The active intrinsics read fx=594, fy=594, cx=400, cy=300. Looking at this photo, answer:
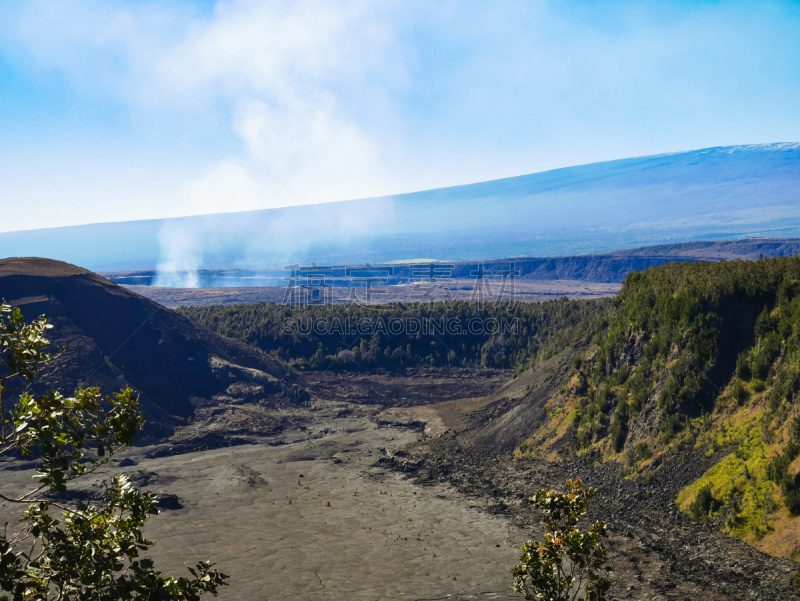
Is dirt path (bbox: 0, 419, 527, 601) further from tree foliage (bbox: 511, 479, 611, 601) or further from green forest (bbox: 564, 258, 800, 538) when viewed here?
tree foliage (bbox: 511, 479, 611, 601)

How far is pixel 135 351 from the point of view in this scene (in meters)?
34.7

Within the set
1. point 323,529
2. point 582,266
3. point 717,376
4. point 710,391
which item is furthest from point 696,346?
point 582,266

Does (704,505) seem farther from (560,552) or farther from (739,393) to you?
(560,552)

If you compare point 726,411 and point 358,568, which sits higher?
point 726,411

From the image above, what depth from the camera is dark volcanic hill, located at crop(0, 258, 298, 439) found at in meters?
30.7

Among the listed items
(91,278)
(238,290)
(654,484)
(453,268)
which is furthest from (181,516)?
(453,268)

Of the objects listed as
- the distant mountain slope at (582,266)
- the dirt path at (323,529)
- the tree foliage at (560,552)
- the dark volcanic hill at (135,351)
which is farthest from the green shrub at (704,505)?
the distant mountain slope at (582,266)

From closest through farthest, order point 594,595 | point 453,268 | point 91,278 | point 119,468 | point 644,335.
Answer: point 594,595 < point 644,335 < point 119,468 < point 91,278 < point 453,268

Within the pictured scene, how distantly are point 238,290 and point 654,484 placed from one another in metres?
100

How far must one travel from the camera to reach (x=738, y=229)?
183m

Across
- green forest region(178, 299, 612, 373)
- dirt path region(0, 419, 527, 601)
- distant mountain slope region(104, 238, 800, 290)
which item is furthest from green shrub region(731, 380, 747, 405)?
distant mountain slope region(104, 238, 800, 290)

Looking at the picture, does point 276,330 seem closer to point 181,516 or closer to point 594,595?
point 181,516

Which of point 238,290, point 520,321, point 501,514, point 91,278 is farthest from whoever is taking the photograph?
point 238,290

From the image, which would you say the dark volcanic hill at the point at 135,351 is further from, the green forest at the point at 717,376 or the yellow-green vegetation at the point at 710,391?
the green forest at the point at 717,376
